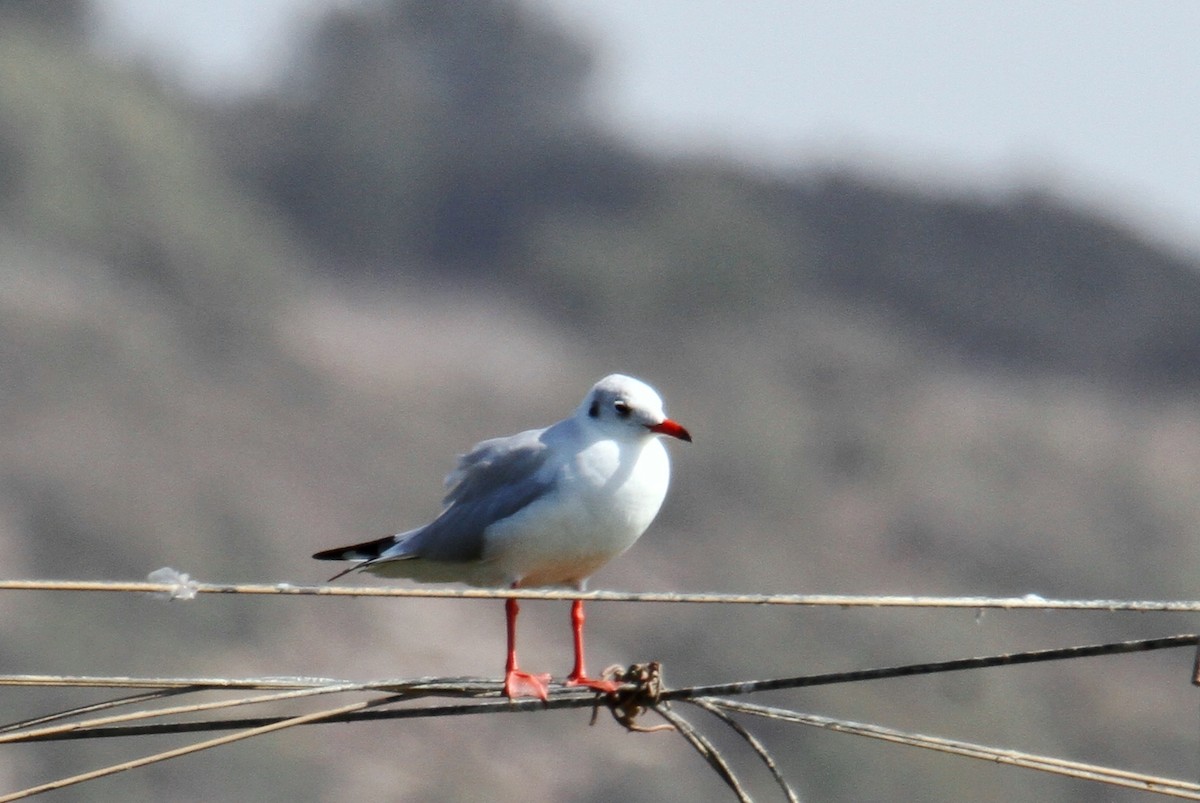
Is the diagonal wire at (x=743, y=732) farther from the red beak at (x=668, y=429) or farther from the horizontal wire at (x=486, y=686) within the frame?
the red beak at (x=668, y=429)

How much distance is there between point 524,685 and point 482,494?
1.07 metres

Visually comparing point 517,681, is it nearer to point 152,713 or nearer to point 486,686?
point 486,686

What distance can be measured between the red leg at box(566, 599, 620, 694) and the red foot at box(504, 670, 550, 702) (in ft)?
0.32

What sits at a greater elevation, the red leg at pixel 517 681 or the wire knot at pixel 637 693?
the red leg at pixel 517 681

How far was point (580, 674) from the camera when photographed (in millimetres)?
6914

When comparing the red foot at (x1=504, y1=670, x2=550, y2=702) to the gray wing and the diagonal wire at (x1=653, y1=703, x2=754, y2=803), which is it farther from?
the gray wing

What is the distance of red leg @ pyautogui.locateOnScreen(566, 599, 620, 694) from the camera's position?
18.8 feet

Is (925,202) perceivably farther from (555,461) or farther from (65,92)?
(555,461)

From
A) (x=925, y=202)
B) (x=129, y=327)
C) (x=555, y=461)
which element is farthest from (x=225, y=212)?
(x=555, y=461)

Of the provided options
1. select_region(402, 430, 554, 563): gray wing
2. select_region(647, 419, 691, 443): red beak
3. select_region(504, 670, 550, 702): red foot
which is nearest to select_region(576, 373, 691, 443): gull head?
select_region(647, 419, 691, 443): red beak

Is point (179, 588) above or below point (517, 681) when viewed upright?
below

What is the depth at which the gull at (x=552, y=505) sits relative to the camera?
6887mm

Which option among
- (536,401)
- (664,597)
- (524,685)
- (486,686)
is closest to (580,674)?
(524,685)

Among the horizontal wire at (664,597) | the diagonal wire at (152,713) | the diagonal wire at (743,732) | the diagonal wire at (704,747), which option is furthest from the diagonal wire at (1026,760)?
the diagonal wire at (152,713)
